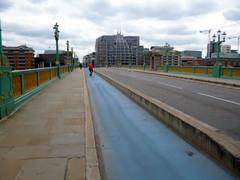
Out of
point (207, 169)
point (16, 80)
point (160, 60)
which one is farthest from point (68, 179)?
point (160, 60)

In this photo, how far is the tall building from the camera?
113213 millimetres

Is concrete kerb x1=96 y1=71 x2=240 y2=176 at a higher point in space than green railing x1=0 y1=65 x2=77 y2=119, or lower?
lower

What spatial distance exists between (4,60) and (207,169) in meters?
6.56

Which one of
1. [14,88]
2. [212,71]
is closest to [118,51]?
[212,71]

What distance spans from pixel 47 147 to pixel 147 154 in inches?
78.3

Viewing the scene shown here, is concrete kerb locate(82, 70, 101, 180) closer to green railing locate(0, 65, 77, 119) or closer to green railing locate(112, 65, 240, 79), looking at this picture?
green railing locate(0, 65, 77, 119)

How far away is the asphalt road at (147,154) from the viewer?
13.6 feet

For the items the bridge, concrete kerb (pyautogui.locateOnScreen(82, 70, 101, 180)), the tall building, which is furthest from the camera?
the tall building

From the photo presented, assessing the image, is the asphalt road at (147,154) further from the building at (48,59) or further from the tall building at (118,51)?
the tall building at (118,51)

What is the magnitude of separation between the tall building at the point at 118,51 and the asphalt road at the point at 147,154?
103m

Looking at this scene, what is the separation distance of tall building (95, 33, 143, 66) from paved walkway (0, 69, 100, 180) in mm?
103426

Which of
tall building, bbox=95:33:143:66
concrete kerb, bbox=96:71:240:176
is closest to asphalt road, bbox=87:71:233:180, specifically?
concrete kerb, bbox=96:71:240:176

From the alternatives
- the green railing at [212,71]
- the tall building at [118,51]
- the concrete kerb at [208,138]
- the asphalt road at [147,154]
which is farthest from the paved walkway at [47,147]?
the tall building at [118,51]

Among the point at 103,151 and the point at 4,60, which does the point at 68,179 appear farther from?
the point at 4,60
